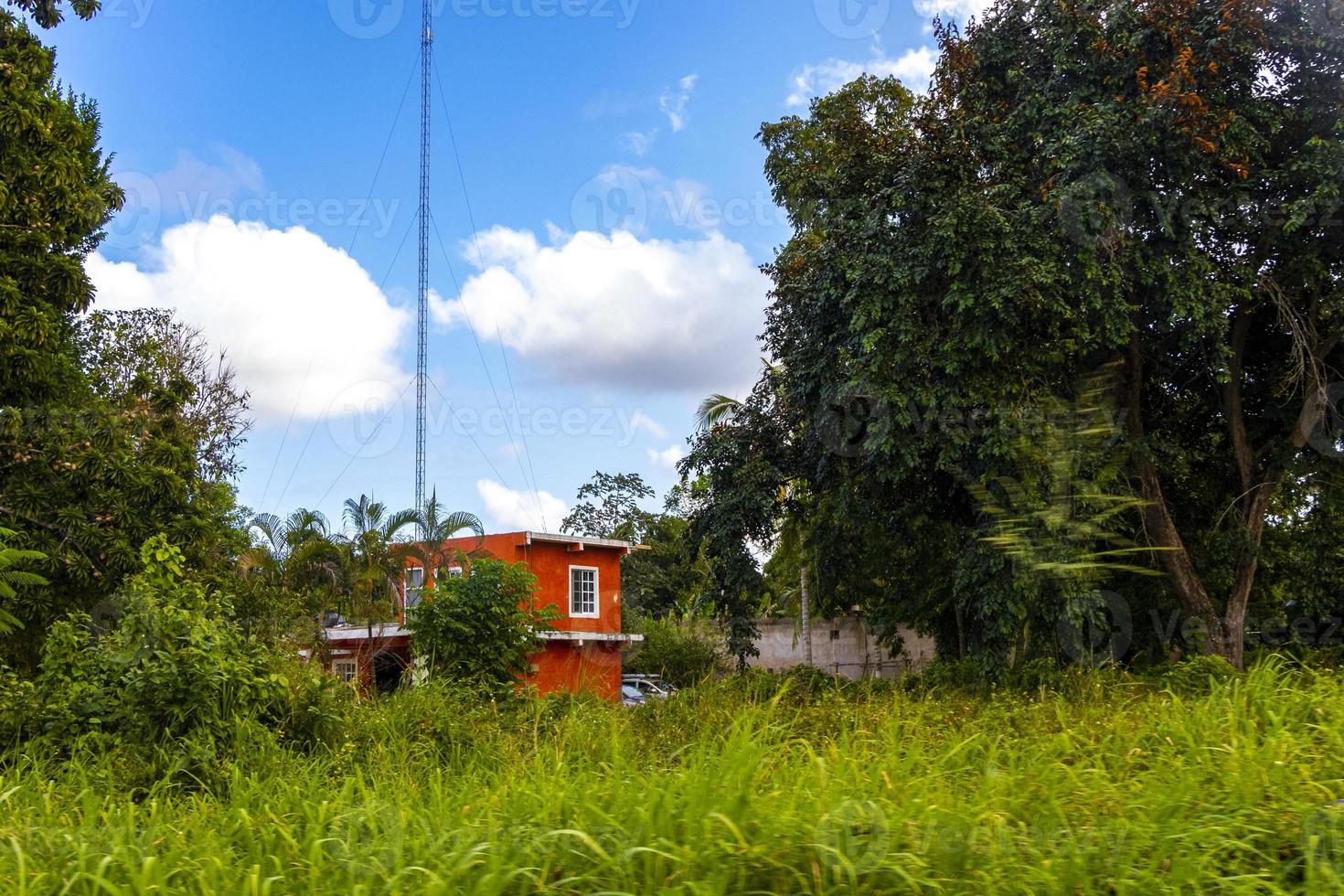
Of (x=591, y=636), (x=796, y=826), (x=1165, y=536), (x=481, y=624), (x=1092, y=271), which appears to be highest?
(x=1092, y=271)

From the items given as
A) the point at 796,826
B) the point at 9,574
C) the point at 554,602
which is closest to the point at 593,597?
the point at 554,602

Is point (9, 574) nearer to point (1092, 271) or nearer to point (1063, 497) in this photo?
point (1063, 497)

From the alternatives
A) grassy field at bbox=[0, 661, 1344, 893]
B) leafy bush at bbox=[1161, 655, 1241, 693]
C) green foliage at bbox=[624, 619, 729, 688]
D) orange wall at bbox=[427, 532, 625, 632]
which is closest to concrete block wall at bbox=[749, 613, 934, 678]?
green foliage at bbox=[624, 619, 729, 688]

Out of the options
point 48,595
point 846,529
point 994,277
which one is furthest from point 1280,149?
point 48,595

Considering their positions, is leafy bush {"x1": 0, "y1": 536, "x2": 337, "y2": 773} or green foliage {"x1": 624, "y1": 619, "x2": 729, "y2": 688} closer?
leafy bush {"x1": 0, "y1": 536, "x2": 337, "y2": 773}

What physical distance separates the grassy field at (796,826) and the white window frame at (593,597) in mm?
22004

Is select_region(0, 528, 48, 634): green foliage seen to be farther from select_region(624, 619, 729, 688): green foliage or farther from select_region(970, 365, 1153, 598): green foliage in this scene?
select_region(624, 619, 729, 688): green foliage

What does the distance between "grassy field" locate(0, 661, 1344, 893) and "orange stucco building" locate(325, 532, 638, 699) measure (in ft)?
64.2

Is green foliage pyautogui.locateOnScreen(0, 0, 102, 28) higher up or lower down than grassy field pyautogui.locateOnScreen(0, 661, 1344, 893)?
higher up

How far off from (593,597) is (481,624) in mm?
10389

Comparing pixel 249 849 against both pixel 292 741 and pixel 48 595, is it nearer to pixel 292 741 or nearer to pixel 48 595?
pixel 292 741

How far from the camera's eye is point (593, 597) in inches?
1117

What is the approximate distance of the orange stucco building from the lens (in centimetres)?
2514

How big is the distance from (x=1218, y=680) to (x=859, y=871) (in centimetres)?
906
